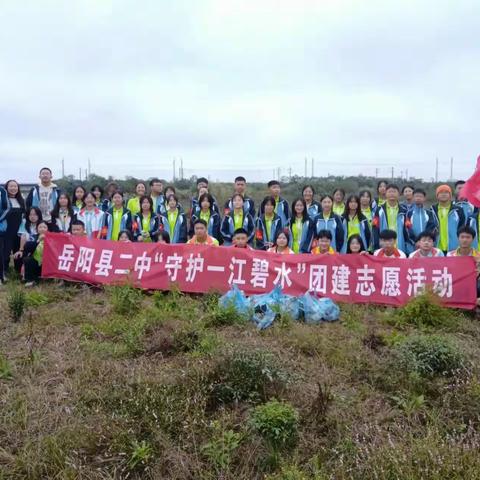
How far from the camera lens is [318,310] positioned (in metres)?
6.14

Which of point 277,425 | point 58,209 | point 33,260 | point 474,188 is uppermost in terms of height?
point 474,188

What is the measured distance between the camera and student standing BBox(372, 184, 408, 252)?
838 centimetres

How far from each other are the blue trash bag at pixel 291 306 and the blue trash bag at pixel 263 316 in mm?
155

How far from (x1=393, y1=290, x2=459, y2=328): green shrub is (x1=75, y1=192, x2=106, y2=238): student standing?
5.35m

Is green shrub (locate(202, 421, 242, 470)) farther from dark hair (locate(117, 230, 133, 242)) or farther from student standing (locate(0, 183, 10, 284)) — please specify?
student standing (locate(0, 183, 10, 284))

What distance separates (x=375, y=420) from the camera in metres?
3.85

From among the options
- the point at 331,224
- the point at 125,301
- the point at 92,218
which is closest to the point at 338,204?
the point at 331,224

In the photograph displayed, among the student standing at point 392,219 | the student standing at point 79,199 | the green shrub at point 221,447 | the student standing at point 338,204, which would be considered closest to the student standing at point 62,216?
the student standing at point 79,199

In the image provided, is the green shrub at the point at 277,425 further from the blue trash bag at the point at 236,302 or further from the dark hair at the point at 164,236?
the dark hair at the point at 164,236

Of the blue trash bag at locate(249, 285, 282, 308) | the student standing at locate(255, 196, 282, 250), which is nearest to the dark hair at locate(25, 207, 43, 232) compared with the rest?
the student standing at locate(255, 196, 282, 250)

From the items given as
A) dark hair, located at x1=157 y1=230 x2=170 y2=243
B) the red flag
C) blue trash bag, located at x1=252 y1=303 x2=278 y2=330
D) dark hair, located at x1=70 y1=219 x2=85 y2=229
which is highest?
the red flag

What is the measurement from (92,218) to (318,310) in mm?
4720

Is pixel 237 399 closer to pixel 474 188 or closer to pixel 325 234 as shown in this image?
pixel 474 188

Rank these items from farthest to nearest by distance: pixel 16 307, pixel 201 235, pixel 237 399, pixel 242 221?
pixel 242 221
pixel 201 235
pixel 16 307
pixel 237 399
